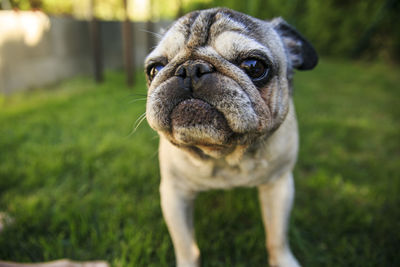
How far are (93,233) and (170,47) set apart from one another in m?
1.37

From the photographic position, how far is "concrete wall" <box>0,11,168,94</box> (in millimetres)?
4750

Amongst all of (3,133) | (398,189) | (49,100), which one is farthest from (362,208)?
(49,100)

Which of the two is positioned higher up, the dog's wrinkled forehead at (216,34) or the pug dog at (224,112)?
the dog's wrinkled forehead at (216,34)

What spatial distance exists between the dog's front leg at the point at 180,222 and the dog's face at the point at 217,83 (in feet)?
1.06

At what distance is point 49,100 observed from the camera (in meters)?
4.80

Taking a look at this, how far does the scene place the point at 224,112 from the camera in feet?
4.02

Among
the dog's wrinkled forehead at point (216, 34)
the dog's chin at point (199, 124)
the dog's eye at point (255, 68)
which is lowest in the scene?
the dog's chin at point (199, 124)

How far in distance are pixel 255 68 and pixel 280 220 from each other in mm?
970

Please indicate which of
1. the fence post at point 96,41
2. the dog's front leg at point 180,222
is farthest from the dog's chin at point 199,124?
the fence post at point 96,41

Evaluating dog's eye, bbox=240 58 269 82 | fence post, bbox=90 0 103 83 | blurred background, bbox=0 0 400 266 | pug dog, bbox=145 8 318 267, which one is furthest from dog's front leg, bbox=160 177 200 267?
fence post, bbox=90 0 103 83

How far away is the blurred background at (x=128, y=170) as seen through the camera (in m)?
1.90

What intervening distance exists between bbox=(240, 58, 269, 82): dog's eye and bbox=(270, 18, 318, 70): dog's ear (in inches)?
22.8

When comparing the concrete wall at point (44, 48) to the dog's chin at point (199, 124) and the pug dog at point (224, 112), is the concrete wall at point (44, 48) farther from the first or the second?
the dog's chin at point (199, 124)

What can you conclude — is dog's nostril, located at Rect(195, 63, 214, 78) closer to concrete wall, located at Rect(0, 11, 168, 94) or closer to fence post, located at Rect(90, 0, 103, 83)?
concrete wall, located at Rect(0, 11, 168, 94)
